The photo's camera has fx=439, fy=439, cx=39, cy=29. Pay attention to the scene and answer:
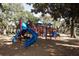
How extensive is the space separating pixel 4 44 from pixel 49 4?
45.7 inches

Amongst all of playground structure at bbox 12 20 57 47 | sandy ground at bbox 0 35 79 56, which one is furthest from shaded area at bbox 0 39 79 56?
playground structure at bbox 12 20 57 47

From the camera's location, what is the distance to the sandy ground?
846 centimetres

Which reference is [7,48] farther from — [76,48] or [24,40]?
[76,48]

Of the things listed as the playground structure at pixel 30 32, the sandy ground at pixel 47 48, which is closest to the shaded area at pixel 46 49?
the sandy ground at pixel 47 48

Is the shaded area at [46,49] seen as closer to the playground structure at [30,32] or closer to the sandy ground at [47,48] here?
the sandy ground at [47,48]

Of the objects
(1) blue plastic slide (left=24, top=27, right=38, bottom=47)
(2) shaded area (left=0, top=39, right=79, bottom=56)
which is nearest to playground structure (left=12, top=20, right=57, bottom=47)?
(1) blue plastic slide (left=24, top=27, right=38, bottom=47)

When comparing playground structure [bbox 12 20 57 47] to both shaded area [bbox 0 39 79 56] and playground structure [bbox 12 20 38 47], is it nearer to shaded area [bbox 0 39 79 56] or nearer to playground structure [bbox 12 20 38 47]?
playground structure [bbox 12 20 38 47]

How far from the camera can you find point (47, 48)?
334 inches

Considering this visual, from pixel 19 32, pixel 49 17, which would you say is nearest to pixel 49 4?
pixel 49 17

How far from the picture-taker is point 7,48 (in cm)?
846

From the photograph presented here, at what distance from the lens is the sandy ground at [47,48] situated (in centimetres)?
846

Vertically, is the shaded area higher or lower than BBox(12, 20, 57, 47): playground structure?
lower

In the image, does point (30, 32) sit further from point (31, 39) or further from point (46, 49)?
point (46, 49)

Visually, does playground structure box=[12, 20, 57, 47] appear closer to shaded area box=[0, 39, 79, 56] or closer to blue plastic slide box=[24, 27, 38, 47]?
blue plastic slide box=[24, 27, 38, 47]
